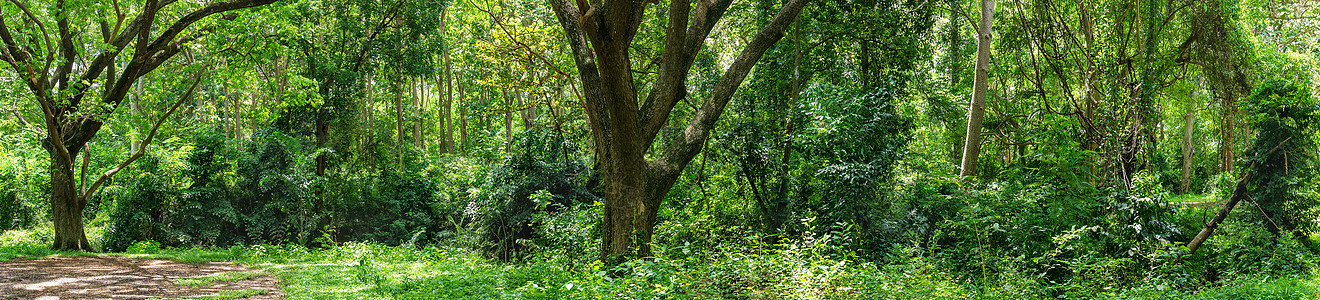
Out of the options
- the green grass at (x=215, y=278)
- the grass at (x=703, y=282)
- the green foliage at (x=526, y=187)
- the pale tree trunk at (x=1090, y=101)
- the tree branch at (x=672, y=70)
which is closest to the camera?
the grass at (x=703, y=282)

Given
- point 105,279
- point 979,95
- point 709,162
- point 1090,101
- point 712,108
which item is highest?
point 979,95

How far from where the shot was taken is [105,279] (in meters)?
8.90

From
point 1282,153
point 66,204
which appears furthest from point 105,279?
point 1282,153

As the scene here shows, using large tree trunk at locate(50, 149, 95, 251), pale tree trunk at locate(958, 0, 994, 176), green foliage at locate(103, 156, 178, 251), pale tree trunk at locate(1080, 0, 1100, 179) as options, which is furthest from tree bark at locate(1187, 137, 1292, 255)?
green foliage at locate(103, 156, 178, 251)

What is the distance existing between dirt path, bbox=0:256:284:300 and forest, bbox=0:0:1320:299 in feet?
0.38

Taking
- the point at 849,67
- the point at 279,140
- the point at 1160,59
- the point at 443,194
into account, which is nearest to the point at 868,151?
the point at 849,67

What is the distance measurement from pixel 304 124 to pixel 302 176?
1.79 meters

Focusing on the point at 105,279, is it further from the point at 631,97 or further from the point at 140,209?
the point at 140,209

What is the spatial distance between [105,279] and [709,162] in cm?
803

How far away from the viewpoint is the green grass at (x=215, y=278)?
8664mm

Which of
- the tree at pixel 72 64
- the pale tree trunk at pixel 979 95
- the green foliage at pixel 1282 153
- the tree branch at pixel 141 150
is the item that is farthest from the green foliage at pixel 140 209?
the green foliage at pixel 1282 153

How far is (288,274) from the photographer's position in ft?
34.3

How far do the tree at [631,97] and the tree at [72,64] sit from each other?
24.1ft

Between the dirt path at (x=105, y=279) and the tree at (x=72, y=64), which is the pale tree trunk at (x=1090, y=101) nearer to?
the dirt path at (x=105, y=279)
